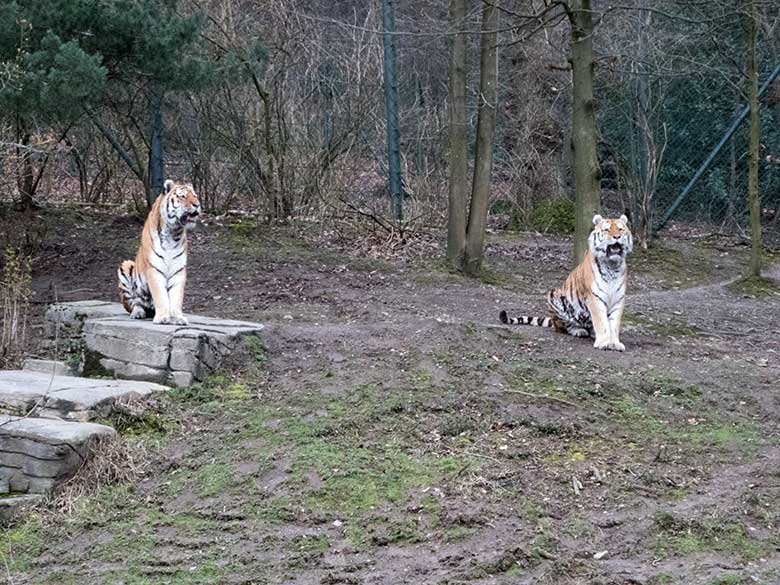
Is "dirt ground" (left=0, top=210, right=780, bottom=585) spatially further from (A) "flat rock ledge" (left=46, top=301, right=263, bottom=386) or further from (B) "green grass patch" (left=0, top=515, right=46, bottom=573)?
(A) "flat rock ledge" (left=46, top=301, right=263, bottom=386)

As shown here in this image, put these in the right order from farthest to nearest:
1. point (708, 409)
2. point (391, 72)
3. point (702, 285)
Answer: point (391, 72), point (702, 285), point (708, 409)

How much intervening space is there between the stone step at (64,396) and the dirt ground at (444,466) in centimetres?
25

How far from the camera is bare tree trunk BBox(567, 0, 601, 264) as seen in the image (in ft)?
30.6

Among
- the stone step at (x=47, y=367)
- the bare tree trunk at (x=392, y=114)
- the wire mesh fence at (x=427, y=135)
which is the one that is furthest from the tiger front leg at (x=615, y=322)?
the bare tree trunk at (x=392, y=114)

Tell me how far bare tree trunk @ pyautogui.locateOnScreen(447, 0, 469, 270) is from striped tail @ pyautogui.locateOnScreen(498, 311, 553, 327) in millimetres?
3091

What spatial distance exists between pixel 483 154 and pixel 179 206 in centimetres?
530

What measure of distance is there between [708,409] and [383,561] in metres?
2.91

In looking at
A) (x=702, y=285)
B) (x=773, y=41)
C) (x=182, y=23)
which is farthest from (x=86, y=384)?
(x=773, y=41)

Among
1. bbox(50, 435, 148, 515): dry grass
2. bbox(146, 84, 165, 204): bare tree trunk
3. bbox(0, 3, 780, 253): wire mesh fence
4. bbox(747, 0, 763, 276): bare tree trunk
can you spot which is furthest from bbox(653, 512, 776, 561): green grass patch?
bbox(146, 84, 165, 204): bare tree trunk

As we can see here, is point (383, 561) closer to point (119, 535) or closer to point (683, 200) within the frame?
point (119, 535)

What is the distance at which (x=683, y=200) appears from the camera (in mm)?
15328

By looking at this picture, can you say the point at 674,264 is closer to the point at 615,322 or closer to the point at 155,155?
Answer: the point at 615,322

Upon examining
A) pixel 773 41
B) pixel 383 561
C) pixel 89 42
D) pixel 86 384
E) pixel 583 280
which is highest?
pixel 773 41

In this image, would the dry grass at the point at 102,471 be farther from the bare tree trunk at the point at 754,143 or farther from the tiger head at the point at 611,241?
the bare tree trunk at the point at 754,143
